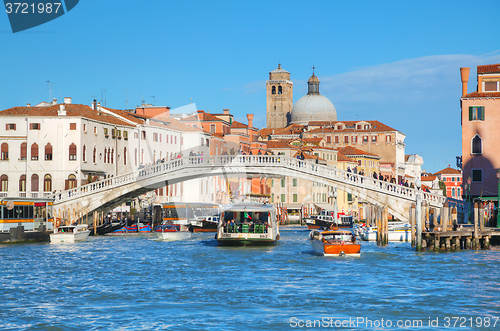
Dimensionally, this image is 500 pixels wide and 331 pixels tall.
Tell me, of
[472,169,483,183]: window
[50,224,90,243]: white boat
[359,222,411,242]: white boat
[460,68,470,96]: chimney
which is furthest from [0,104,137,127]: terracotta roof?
[472,169,483,183]: window

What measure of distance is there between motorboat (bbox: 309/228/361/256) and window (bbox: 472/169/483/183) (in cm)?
1038

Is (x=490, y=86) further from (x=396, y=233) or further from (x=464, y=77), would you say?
(x=396, y=233)

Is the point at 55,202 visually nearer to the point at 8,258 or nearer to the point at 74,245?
the point at 74,245

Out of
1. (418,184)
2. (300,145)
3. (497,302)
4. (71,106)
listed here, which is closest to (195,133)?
(71,106)

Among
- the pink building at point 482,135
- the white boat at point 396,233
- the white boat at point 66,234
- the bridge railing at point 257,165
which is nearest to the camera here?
the white boat at point 66,234

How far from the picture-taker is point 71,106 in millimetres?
36562

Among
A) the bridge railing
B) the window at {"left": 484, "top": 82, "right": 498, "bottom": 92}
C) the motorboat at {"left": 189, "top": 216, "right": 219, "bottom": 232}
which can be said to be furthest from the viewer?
the motorboat at {"left": 189, "top": 216, "right": 219, "bottom": 232}

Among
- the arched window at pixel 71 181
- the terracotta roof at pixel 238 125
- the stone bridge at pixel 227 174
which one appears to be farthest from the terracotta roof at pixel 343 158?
the arched window at pixel 71 181

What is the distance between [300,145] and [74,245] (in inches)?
1615

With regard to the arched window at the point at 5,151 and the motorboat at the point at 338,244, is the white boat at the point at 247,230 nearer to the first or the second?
the motorboat at the point at 338,244

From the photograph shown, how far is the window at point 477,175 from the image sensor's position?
29.2 metres

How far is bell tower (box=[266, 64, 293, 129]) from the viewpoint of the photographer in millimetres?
93688

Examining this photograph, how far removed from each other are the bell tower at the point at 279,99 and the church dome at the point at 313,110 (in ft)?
10.1

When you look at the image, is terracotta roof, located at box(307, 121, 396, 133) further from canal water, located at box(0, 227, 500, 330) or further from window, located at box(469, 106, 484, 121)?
canal water, located at box(0, 227, 500, 330)
